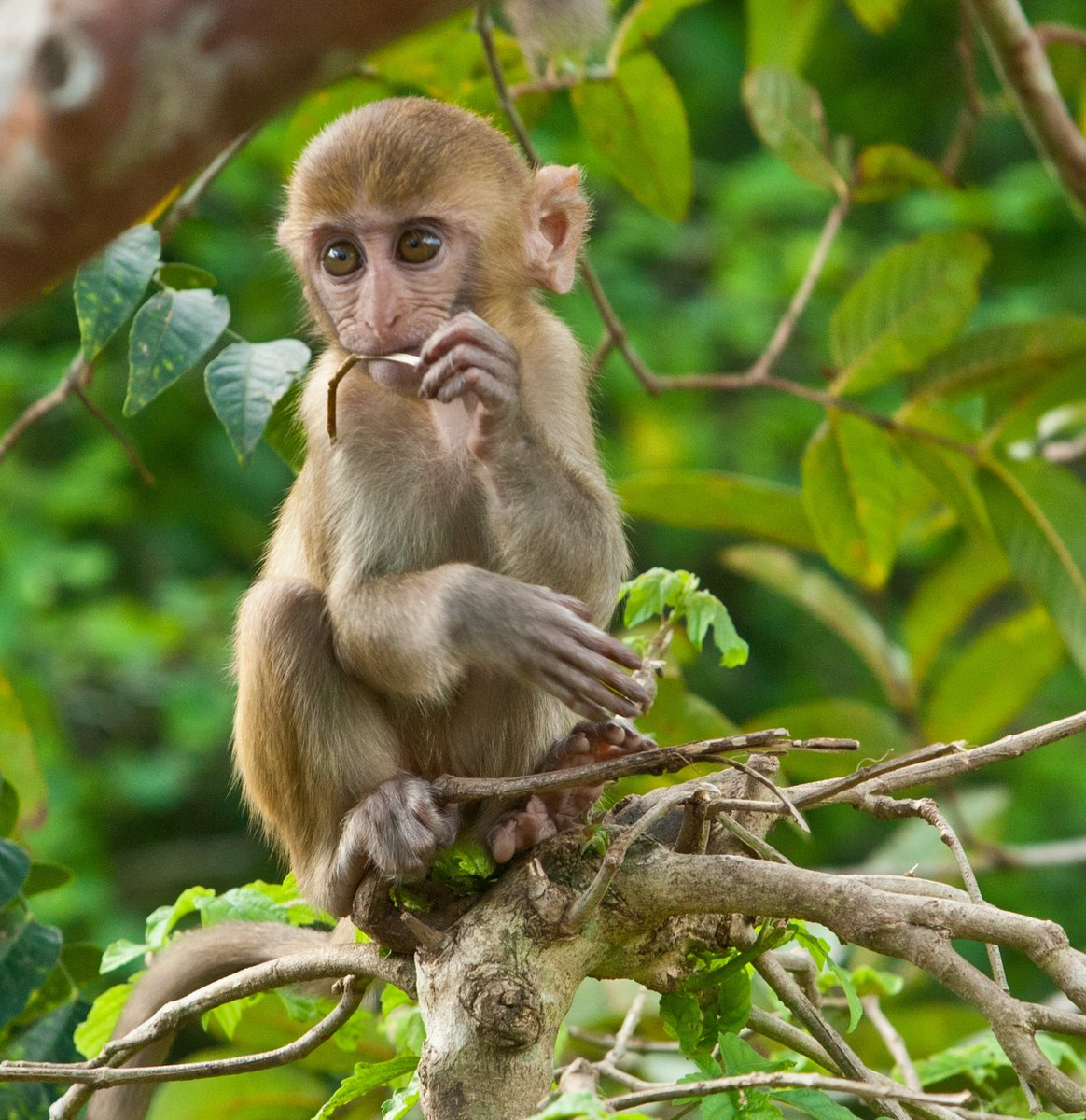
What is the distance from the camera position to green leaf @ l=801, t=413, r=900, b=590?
11.6 feet

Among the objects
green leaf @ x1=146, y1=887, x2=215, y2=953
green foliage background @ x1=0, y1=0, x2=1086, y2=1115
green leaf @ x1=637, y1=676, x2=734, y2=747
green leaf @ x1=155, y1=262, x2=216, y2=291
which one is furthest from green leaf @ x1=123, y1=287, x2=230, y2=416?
green foliage background @ x1=0, y1=0, x2=1086, y2=1115

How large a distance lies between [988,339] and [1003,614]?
4657mm

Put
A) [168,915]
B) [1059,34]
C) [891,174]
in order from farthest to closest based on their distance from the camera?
[1059,34], [891,174], [168,915]

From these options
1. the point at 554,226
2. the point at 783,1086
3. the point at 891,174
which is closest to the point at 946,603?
the point at 891,174

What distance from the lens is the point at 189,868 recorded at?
718 centimetres

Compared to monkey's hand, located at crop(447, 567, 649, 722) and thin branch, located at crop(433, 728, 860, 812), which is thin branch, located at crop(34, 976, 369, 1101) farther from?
monkey's hand, located at crop(447, 567, 649, 722)

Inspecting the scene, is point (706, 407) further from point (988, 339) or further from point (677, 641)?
point (677, 641)

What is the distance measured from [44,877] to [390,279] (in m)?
1.20

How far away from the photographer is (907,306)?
11.6ft

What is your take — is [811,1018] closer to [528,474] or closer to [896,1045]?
[896,1045]

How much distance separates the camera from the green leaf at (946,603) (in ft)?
14.8

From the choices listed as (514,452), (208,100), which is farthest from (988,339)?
(208,100)

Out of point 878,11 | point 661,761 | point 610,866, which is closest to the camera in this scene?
point 610,866

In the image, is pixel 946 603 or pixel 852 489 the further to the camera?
pixel 946 603
